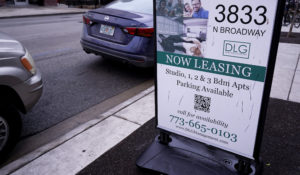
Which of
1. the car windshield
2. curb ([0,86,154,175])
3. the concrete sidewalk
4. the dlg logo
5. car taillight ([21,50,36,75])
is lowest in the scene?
curb ([0,86,154,175])

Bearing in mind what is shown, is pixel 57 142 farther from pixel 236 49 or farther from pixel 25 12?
pixel 25 12

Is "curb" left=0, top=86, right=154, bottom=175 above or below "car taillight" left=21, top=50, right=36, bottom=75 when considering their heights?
below

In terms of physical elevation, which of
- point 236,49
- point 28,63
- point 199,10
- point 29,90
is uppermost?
point 199,10

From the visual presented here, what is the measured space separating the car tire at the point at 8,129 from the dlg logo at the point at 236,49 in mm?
2211

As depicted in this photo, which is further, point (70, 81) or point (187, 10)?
point (70, 81)

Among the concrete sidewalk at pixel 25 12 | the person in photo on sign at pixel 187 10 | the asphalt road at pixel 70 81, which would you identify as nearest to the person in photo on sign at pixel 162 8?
the person in photo on sign at pixel 187 10

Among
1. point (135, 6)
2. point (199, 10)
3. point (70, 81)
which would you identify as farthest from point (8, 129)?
point (135, 6)

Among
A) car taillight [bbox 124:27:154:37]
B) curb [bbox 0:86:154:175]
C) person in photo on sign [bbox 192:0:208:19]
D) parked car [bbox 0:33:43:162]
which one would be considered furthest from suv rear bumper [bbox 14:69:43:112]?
car taillight [bbox 124:27:154:37]

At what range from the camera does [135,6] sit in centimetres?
558

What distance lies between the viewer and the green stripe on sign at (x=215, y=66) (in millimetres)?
1927

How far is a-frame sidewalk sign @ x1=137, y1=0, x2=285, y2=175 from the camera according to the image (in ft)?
6.11

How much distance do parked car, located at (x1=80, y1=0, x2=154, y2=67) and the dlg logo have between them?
299cm

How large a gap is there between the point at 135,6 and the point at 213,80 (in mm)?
3925

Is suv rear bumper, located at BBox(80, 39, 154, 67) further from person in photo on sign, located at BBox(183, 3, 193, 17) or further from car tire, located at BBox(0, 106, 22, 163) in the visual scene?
person in photo on sign, located at BBox(183, 3, 193, 17)
